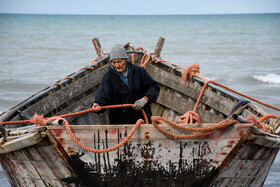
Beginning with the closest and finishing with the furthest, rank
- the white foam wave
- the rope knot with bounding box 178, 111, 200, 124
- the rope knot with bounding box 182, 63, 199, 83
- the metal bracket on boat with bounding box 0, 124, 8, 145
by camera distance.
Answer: the metal bracket on boat with bounding box 0, 124, 8, 145 < the rope knot with bounding box 178, 111, 200, 124 < the rope knot with bounding box 182, 63, 199, 83 < the white foam wave

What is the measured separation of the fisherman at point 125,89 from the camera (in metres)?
4.41

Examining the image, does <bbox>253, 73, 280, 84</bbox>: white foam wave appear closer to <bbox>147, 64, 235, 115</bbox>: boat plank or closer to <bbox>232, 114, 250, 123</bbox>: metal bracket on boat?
<bbox>147, 64, 235, 115</bbox>: boat plank

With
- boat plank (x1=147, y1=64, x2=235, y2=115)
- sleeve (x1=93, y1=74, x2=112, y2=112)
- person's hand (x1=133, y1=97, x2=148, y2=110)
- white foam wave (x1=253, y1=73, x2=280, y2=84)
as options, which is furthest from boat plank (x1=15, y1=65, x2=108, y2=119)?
white foam wave (x1=253, y1=73, x2=280, y2=84)

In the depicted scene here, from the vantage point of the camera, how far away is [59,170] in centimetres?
361

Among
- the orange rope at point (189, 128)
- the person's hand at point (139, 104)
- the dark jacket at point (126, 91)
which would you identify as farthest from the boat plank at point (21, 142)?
the person's hand at point (139, 104)

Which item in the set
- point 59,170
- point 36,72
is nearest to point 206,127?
point 59,170

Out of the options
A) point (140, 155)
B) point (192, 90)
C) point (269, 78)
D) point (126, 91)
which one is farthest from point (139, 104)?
point (269, 78)

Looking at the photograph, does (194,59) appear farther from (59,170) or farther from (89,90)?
(59,170)

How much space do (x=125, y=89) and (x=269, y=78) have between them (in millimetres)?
13924

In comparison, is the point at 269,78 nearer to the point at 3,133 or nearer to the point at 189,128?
the point at 189,128

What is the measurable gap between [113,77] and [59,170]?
1377 mm

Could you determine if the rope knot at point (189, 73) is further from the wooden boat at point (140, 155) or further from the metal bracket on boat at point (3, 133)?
the metal bracket on boat at point (3, 133)

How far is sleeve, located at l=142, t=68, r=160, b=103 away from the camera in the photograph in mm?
4555

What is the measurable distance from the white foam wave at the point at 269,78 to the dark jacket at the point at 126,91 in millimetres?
12955
